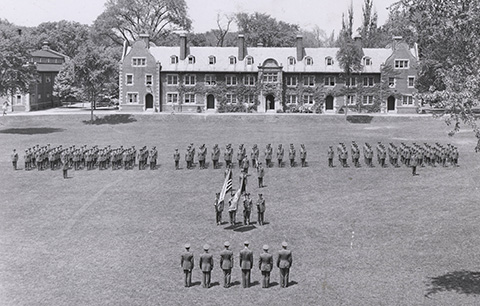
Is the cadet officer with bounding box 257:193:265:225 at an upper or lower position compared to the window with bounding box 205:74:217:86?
lower

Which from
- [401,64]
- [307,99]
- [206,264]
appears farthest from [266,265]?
[401,64]

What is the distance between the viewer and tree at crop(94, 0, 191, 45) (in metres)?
87.9

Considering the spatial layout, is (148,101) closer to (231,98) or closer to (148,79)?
(148,79)

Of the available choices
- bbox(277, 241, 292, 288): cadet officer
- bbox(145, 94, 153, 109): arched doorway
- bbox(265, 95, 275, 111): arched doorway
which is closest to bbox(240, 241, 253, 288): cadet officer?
bbox(277, 241, 292, 288): cadet officer

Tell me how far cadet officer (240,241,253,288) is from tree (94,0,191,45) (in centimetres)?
7321

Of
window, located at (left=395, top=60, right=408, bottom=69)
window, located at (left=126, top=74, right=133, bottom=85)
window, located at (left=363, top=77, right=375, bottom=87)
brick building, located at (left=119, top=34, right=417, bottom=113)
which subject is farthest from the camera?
window, located at (left=126, top=74, right=133, bottom=85)

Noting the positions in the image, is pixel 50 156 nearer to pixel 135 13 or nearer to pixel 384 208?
pixel 384 208

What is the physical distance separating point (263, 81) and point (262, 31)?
35291mm

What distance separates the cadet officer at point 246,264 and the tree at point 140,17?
73.2 meters

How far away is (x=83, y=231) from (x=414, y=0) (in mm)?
15271

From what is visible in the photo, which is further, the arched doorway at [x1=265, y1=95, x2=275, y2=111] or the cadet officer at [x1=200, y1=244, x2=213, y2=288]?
the arched doorway at [x1=265, y1=95, x2=275, y2=111]

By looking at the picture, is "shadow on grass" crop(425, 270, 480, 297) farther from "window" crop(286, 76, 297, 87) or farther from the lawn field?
"window" crop(286, 76, 297, 87)

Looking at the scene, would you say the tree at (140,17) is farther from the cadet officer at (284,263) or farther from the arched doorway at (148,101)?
the cadet officer at (284,263)

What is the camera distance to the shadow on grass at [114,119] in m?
62.6
